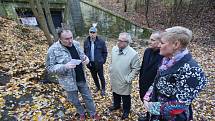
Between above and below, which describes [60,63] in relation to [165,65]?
below

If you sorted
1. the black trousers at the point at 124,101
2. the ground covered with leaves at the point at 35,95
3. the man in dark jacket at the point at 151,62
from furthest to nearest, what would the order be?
the ground covered with leaves at the point at 35,95 → the black trousers at the point at 124,101 → the man in dark jacket at the point at 151,62

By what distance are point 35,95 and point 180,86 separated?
14.2 ft

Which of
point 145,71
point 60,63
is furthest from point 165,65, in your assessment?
point 60,63

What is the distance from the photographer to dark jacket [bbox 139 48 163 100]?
159 inches

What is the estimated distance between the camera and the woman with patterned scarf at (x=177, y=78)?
246 cm

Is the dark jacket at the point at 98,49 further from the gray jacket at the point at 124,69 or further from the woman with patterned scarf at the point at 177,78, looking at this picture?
the woman with patterned scarf at the point at 177,78

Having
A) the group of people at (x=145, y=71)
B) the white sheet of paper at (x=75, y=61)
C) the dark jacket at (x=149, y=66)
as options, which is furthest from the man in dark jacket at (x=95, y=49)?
the dark jacket at (x=149, y=66)

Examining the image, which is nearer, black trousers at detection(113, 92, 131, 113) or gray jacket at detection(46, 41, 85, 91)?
gray jacket at detection(46, 41, 85, 91)

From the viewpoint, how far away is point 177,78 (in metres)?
2.52

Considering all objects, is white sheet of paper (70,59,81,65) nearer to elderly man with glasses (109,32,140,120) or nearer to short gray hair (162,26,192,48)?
elderly man with glasses (109,32,140,120)

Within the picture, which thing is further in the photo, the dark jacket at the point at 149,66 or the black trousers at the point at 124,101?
the black trousers at the point at 124,101

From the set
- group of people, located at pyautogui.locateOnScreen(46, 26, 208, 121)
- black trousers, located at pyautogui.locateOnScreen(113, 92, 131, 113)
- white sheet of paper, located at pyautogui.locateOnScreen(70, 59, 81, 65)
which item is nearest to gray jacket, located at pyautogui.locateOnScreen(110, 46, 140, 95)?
group of people, located at pyautogui.locateOnScreen(46, 26, 208, 121)

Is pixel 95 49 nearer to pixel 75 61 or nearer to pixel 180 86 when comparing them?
pixel 75 61

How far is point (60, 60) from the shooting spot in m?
4.18
